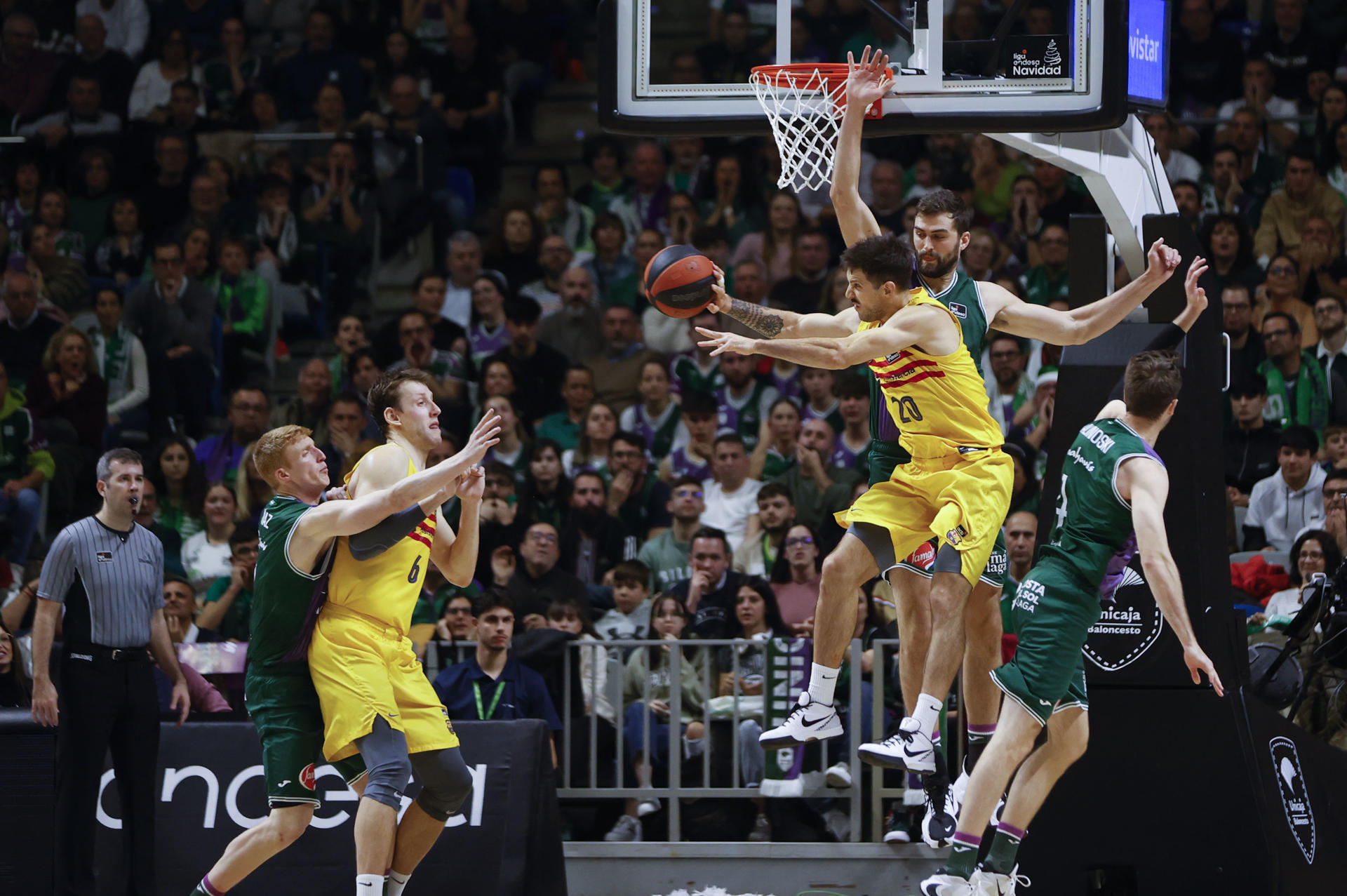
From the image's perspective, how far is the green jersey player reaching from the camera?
→ 7184 millimetres

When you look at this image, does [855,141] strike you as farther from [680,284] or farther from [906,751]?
[906,751]

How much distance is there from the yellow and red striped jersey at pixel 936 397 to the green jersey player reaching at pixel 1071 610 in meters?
0.60

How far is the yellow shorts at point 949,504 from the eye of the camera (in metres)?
7.13

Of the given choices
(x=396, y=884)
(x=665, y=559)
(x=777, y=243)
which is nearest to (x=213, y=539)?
(x=665, y=559)

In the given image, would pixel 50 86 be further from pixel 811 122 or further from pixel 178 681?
pixel 811 122

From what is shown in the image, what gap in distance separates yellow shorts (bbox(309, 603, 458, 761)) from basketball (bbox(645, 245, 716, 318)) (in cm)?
186

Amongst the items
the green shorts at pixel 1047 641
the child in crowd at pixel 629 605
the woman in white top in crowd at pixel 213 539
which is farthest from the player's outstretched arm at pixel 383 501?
the woman in white top in crowd at pixel 213 539

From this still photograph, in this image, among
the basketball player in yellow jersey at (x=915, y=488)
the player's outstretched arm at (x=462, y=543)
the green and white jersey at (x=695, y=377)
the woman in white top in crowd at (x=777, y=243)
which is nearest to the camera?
the basketball player in yellow jersey at (x=915, y=488)

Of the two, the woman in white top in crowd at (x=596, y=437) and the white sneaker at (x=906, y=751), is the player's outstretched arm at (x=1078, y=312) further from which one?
the woman in white top in crowd at (x=596, y=437)

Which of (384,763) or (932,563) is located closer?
(384,763)

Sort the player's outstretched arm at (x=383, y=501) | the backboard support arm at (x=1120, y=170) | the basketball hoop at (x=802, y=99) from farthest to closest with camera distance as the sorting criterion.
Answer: the backboard support arm at (x=1120, y=170)
the basketball hoop at (x=802, y=99)
the player's outstretched arm at (x=383, y=501)

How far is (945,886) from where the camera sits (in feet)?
23.1

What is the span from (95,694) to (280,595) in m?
1.71

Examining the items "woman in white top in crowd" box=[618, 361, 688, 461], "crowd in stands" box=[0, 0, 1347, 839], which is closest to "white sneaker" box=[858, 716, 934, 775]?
"crowd in stands" box=[0, 0, 1347, 839]
